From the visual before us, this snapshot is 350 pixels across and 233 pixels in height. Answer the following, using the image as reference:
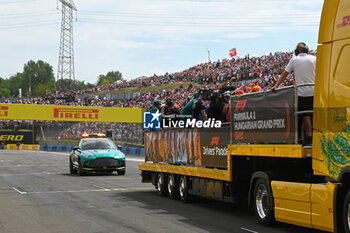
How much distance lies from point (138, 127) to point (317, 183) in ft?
144

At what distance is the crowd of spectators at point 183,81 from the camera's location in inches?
1851

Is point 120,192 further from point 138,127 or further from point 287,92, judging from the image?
point 138,127

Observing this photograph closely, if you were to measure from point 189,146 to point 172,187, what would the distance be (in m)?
1.63

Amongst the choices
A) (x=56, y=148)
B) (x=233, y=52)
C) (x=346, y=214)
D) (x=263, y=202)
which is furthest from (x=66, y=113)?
(x=346, y=214)

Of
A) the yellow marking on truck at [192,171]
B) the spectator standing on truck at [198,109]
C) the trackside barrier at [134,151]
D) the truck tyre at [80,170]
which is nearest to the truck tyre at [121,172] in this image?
the truck tyre at [80,170]

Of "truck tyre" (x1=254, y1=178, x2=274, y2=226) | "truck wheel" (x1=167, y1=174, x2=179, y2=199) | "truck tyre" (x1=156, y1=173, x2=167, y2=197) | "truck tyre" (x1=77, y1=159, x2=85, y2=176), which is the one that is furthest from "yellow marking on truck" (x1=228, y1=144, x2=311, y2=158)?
"truck tyre" (x1=77, y1=159, x2=85, y2=176)

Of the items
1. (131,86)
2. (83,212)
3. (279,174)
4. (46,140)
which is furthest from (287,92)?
(131,86)

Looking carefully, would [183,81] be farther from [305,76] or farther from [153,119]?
[305,76]

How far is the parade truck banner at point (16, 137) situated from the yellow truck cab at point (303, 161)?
6227cm

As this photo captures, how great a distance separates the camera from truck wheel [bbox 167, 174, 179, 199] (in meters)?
15.3

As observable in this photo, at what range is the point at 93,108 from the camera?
63.9m

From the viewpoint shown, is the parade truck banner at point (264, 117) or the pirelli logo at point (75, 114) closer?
the parade truck banner at point (264, 117)

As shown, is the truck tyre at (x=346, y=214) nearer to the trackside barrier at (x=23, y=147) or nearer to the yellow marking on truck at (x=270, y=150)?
the yellow marking on truck at (x=270, y=150)

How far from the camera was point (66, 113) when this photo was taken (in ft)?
206
